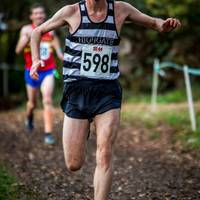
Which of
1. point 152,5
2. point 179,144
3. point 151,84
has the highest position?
point 152,5

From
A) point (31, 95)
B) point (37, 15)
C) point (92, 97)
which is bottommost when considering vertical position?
point (31, 95)

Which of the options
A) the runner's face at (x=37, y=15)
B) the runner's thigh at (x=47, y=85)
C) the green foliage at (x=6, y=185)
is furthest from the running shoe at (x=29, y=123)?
the green foliage at (x=6, y=185)

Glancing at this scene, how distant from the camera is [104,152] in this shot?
541cm

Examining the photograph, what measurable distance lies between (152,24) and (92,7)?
24.5 inches

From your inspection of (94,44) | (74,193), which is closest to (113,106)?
(94,44)

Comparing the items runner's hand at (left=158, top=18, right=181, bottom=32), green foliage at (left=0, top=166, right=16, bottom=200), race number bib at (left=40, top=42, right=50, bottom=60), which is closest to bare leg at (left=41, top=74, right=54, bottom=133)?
race number bib at (left=40, top=42, right=50, bottom=60)

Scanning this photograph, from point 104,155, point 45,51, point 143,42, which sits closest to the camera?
point 104,155

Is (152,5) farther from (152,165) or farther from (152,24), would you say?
(152,24)

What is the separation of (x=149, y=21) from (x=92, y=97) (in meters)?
0.89

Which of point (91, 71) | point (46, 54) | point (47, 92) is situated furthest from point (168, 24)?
point (46, 54)

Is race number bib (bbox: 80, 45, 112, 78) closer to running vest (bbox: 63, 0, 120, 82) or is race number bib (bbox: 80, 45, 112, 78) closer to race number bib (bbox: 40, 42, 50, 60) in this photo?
running vest (bbox: 63, 0, 120, 82)

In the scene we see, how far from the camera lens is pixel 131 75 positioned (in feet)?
65.2

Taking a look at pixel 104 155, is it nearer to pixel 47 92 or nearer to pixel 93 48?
pixel 93 48

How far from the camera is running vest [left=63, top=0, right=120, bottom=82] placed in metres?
5.52
